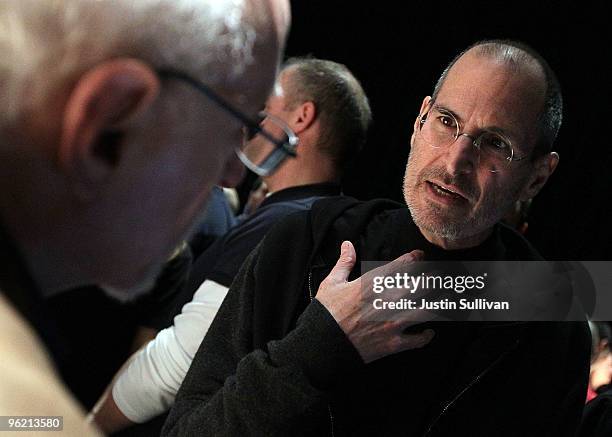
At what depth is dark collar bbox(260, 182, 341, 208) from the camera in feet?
7.76

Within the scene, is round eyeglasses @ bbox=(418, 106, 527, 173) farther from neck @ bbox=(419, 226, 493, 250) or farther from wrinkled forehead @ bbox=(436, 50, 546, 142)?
neck @ bbox=(419, 226, 493, 250)

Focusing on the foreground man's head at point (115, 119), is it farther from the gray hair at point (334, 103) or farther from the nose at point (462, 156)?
the gray hair at point (334, 103)

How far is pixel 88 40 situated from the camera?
2.22 feet

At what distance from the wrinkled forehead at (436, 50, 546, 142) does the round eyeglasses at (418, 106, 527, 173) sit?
22 mm

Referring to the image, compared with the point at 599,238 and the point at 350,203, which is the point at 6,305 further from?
the point at 599,238

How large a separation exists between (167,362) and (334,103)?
974 mm

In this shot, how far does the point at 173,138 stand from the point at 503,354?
3.55 ft

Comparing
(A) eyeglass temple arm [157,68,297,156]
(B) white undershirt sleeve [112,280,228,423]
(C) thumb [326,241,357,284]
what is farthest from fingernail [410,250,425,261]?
(A) eyeglass temple arm [157,68,297,156]

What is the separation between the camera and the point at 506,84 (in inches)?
70.9

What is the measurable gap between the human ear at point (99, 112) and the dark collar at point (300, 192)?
1.66 meters

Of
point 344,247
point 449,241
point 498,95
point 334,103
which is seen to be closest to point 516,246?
point 449,241

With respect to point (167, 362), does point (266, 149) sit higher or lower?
higher

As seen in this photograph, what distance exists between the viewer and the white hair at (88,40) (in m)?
0.66

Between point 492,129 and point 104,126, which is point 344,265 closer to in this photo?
point 492,129
